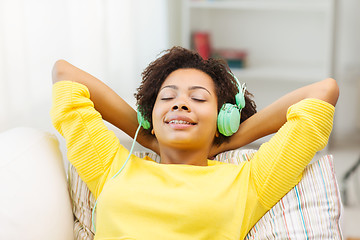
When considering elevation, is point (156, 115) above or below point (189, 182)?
above

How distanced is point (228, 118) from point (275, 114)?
13 centimetres

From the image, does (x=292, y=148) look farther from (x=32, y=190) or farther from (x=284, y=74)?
(x=284, y=74)

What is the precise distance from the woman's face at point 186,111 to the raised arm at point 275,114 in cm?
9

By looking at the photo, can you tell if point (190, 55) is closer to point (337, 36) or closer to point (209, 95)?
point (209, 95)

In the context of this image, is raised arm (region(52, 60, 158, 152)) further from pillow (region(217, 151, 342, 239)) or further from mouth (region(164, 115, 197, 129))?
pillow (region(217, 151, 342, 239))

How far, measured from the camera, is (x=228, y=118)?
1.46 metres

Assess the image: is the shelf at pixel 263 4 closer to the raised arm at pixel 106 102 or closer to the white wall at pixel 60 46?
the white wall at pixel 60 46

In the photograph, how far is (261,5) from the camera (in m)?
3.69

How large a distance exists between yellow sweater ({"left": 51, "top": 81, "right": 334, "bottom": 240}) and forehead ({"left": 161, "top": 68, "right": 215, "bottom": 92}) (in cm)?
23

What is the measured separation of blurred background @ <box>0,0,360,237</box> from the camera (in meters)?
2.04

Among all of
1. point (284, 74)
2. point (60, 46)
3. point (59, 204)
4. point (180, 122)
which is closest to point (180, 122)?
point (180, 122)

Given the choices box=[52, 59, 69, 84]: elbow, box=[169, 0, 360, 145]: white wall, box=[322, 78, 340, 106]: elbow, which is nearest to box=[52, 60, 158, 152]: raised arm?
box=[52, 59, 69, 84]: elbow

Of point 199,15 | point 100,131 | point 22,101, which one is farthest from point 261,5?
→ point 100,131

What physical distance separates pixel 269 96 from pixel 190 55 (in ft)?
8.47
